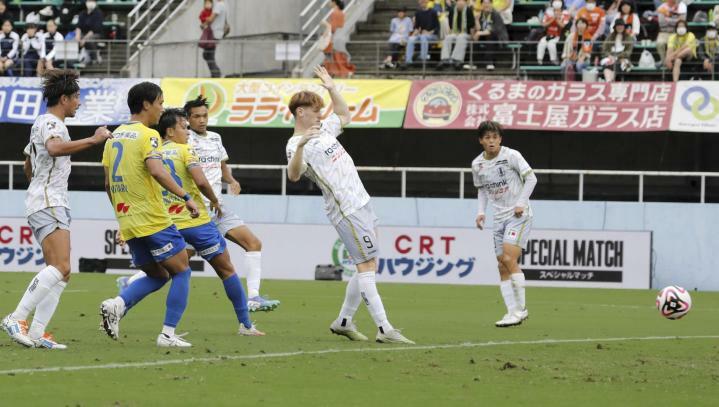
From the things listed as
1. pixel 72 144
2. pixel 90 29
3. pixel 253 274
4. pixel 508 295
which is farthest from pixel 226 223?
pixel 90 29

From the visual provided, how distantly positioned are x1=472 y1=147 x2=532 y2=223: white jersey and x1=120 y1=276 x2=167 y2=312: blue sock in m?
4.77

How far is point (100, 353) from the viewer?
10.6 meters

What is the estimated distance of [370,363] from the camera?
10195 millimetres

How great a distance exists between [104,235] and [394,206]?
5.39m

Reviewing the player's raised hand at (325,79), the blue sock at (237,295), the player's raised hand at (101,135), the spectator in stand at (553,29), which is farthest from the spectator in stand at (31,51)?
the player's raised hand at (101,135)

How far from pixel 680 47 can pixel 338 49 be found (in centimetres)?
754

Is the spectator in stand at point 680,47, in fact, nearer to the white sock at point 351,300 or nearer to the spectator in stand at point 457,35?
the spectator in stand at point 457,35

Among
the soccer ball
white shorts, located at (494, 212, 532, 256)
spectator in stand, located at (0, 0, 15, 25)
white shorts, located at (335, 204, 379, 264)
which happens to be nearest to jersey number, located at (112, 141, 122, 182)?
white shorts, located at (335, 204, 379, 264)

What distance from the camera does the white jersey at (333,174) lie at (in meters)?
11.8

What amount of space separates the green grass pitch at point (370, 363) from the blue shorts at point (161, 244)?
77 cm

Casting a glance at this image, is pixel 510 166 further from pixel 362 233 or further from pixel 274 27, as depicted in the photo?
pixel 274 27

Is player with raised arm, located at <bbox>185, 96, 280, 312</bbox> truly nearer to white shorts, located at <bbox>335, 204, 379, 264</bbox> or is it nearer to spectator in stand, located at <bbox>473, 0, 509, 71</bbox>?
white shorts, located at <bbox>335, 204, 379, 264</bbox>

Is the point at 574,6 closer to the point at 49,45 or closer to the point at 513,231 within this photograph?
the point at 49,45

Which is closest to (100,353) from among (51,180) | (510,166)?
(51,180)
